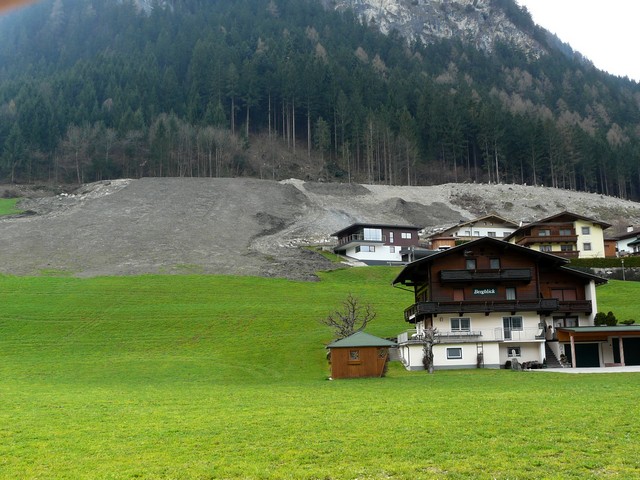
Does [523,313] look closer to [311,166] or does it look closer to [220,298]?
[220,298]

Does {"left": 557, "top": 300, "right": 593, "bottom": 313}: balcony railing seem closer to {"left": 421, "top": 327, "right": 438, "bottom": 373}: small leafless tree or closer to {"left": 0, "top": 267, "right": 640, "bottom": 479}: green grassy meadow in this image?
{"left": 421, "top": 327, "right": 438, "bottom": 373}: small leafless tree

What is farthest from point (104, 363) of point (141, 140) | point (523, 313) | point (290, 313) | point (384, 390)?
point (141, 140)

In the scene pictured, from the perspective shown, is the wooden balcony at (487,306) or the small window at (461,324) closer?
the wooden balcony at (487,306)

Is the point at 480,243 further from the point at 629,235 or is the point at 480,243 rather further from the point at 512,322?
the point at 629,235

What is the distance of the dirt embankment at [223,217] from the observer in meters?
77.8

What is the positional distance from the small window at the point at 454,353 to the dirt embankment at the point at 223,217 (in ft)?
97.5

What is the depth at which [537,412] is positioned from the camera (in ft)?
57.5

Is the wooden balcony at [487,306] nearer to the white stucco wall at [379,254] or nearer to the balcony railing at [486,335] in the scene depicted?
the balcony railing at [486,335]

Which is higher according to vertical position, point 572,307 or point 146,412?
point 572,307

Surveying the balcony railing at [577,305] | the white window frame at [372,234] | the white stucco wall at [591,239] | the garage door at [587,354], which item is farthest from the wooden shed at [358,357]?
the white stucco wall at [591,239]

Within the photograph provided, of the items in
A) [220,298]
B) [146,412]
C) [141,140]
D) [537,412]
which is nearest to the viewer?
[537,412]

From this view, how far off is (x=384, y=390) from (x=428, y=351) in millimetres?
14466

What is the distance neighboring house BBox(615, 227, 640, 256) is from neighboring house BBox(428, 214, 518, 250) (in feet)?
51.5

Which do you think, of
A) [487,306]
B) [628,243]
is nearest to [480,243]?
[487,306]
